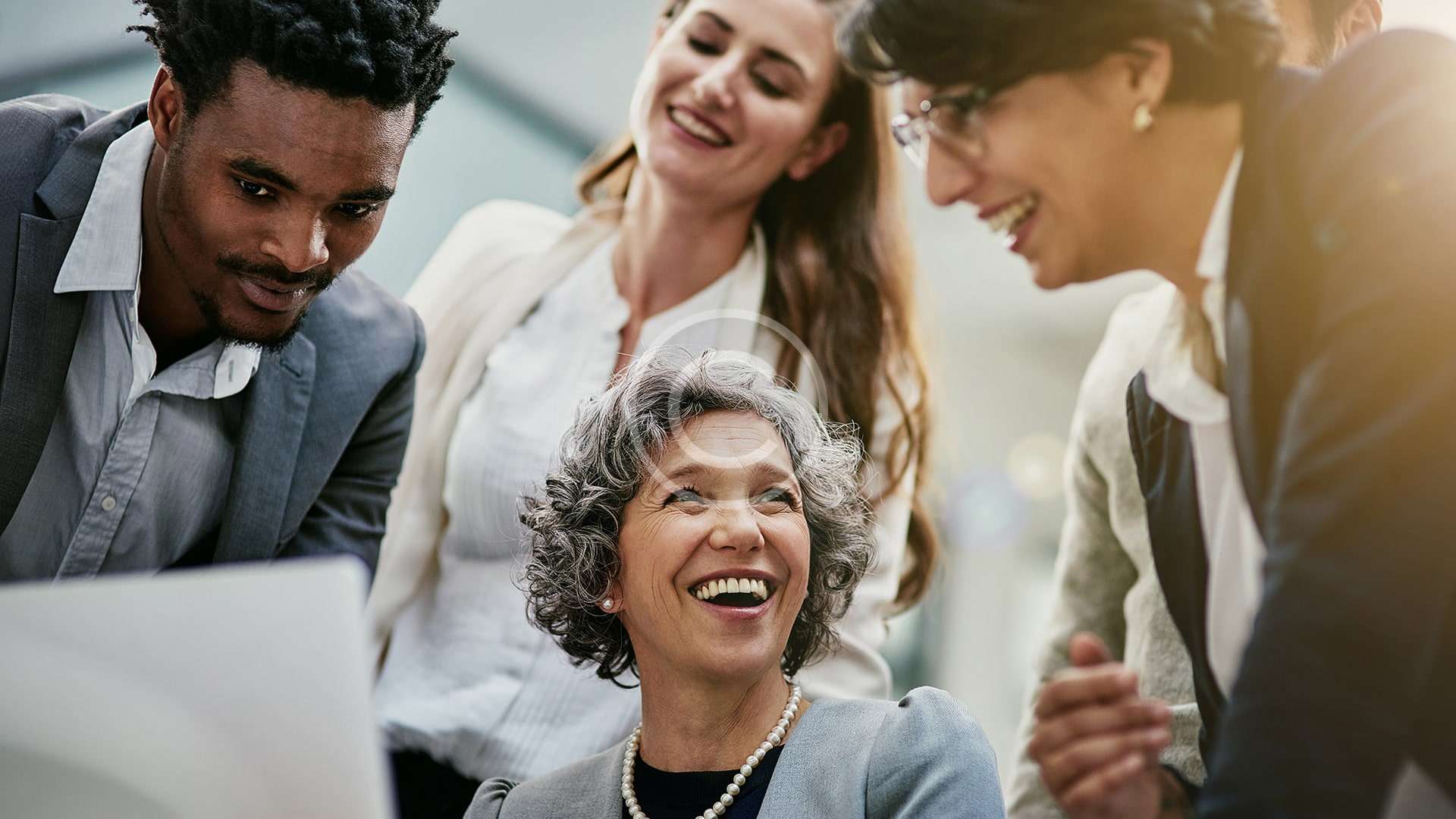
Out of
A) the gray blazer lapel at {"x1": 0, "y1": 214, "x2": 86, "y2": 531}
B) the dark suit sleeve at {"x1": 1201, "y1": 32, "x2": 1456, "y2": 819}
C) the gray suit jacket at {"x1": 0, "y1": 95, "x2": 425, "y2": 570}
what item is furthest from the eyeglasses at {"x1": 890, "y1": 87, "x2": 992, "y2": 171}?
the gray blazer lapel at {"x1": 0, "y1": 214, "x2": 86, "y2": 531}

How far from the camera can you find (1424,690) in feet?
2.89

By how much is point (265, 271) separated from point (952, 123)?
685 millimetres

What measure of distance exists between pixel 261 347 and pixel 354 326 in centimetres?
14

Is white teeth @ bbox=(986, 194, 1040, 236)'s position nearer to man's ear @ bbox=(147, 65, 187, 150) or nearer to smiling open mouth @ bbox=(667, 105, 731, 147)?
smiling open mouth @ bbox=(667, 105, 731, 147)

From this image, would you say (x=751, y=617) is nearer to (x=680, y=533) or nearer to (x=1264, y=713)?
(x=680, y=533)

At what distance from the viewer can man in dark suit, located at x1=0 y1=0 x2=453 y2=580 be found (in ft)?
4.26

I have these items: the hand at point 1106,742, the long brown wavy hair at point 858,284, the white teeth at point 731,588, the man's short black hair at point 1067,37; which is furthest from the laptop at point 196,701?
the long brown wavy hair at point 858,284

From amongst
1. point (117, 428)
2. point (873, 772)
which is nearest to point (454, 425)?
point (117, 428)

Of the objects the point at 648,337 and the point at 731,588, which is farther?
the point at 648,337

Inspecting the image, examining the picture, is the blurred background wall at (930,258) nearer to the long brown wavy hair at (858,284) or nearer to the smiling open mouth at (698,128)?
the long brown wavy hair at (858,284)

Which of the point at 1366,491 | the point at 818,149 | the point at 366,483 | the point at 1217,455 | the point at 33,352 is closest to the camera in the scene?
the point at 1366,491

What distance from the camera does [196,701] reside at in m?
0.91

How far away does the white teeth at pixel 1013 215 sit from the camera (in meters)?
1.12

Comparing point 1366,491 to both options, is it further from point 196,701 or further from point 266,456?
point 266,456
